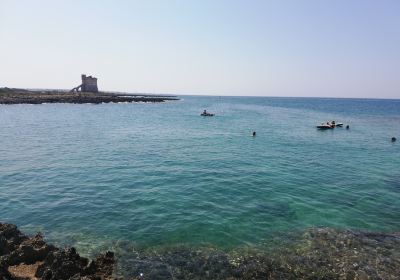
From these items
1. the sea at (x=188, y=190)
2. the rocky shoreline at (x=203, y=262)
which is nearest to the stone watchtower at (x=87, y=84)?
the sea at (x=188, y=190)

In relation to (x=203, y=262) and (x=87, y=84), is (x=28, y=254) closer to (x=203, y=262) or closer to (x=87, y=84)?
(x=203, y=262)

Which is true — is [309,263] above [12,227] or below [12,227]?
below

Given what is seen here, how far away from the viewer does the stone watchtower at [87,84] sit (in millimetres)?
149875

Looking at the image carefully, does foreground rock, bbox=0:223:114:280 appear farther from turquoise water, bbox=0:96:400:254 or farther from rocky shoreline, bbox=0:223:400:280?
turquoise water, bbox=0:96:400:254

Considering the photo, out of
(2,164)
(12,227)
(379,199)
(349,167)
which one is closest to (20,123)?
(2,164)

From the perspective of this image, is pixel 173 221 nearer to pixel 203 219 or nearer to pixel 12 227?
pixel 203 219

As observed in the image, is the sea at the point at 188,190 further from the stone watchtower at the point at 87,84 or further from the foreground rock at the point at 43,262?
the stone watchtower at the point at 87,84

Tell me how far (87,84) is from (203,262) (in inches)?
5973

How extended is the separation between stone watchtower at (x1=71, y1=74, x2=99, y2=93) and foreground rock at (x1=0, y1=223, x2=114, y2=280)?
146m

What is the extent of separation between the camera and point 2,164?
2898 centimetres

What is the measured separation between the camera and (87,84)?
6004 inches

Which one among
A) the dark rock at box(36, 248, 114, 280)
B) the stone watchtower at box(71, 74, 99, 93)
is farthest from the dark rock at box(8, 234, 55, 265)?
the stone watchtower at box(71, 74, 99, 93)

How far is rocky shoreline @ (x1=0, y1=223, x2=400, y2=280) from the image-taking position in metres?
12.4

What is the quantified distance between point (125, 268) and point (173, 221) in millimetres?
5104
